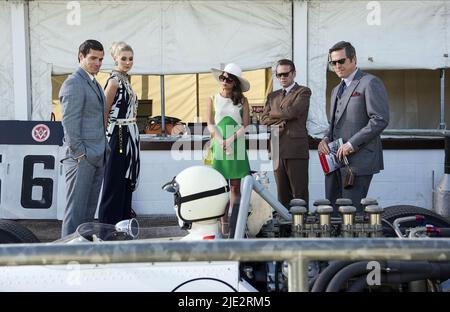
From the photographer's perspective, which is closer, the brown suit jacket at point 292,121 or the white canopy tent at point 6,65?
the brown suit jacket at point 292,121

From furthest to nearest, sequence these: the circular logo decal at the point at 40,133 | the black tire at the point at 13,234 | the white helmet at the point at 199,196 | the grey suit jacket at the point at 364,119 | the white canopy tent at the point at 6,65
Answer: the white canopy tent at the point at 6,65 → the circular logo decal at the point at 40,133 → the grey suit jacket at the point at 364,119 → the black tire at the point at 13,234 → the white helmet at the point at 199,196

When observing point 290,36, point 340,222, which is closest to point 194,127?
point 290,36

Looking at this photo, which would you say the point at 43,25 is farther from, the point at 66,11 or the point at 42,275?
the point at 42,275

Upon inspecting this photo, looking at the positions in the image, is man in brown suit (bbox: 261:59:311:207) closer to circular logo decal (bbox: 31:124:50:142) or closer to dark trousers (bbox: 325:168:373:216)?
dark trousers (bbox: 325:168:373:216)

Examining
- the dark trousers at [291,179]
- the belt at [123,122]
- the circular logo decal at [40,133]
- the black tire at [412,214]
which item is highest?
the belt at [123,122]

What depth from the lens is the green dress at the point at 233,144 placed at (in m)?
5.59

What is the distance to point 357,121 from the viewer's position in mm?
4777

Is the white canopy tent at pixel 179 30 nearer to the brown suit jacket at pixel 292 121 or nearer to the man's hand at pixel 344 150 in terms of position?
the brown suit jacket at pixel 292 121

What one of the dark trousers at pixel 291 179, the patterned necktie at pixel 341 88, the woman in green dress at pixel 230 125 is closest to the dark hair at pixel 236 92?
the woman in green dress at pixel 230 125

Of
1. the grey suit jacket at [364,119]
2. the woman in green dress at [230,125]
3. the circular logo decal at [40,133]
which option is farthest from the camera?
the circular logo decal at [40,133]

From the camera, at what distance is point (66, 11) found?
25.2 feet

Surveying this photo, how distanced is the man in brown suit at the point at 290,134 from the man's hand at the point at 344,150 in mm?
1036

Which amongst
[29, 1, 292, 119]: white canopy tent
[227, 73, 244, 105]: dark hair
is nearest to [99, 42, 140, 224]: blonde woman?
[227, 73, 244, 105]: dark hair
